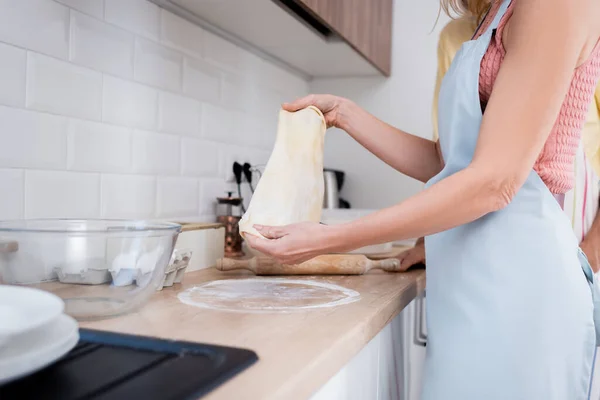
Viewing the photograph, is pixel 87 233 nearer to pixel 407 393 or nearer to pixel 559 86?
pixel 559 86

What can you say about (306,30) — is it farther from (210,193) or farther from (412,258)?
(412,258)

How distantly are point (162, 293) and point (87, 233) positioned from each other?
28 cm

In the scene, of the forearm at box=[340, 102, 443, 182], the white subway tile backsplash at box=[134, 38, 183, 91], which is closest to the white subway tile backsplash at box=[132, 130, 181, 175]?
the white subway tile backsplash at box=[134, 38, 183, 91]

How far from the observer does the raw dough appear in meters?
1.03

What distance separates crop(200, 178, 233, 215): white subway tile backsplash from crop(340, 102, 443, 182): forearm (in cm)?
49

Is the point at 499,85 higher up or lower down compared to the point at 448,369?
higher up

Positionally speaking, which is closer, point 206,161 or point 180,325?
point 180,325

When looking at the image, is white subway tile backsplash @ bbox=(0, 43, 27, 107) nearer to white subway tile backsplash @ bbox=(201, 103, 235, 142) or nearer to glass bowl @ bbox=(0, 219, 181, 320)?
glass bowl @ bbox=(0, 219, 181, 320)

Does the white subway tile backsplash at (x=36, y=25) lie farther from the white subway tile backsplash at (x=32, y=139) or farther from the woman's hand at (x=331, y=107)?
the woman's hand at (x=331, y=107)

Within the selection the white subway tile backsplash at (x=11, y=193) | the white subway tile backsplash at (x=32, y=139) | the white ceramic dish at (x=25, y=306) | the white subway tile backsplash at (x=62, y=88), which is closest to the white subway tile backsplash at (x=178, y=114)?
the white subway tile backsplash at (x=62, y=88)

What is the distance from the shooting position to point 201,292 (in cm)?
104

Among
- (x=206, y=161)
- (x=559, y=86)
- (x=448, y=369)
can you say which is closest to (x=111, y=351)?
(x=448, y=369)

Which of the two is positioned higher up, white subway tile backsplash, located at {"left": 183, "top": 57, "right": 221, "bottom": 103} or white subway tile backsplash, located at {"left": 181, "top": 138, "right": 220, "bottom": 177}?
white subway tile backsplash, located at {"left": 183, "top": 57, "right": 221, "bottom": 103}

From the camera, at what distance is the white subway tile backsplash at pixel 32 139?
998 mm
